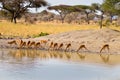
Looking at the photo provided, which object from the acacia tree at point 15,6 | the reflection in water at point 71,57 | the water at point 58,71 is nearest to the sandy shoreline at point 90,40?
the reflection in water at point 71,57

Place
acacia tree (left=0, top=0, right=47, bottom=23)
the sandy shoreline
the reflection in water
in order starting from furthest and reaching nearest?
acacia tree (left=0, top=0, right=47, bottom=23), the sandy shoreline, the reflection in water

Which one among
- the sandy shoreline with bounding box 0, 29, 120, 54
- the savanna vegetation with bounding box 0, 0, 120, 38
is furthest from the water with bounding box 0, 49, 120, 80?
the savanna vegetation with bounding box 0, 0, 120, 38

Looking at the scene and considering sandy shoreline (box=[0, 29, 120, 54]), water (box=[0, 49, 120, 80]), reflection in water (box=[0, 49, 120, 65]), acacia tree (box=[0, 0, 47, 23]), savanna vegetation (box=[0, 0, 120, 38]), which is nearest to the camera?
water (box=[0, 49, 120, 80])

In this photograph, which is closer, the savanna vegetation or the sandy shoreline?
the sandy shoreline

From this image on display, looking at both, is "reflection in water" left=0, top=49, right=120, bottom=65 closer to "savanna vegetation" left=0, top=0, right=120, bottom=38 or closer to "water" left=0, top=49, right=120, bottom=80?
"water" left=0, top=49, right=120, bottom=80

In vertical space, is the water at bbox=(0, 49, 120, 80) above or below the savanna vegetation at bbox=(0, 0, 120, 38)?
above

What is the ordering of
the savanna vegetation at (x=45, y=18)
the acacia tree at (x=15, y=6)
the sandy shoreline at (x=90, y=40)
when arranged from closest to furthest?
the sandy shoreline at (x=90, y=40), the savanna vegetation at (x=45, y=18), the acacia tree at (x=15, y=6)

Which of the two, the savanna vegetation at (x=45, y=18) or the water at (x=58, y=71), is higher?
the water at (x=58, y=71)

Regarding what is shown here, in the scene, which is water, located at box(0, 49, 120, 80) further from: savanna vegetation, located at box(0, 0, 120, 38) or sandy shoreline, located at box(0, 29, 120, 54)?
savanna vegetation, located at box(0, 0, 120, 38)

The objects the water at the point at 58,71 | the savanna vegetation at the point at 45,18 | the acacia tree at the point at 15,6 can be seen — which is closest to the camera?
the water at the point at 58,71

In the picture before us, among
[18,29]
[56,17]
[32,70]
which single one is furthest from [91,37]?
[56,17]

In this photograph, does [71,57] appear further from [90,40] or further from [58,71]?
[90,40]

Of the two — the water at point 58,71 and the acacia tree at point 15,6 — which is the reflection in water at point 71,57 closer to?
the water at point 58,71

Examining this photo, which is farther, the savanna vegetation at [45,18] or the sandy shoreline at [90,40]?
the savanna vegetation at [45,18]
